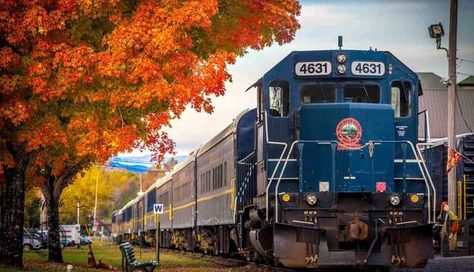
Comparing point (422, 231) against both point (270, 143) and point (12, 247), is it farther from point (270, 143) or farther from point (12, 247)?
point (12, 247)

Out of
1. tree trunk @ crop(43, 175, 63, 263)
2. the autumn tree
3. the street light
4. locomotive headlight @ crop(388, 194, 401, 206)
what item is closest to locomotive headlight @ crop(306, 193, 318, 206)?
locomotive headlight @ crop(388, 194, 401, 206)

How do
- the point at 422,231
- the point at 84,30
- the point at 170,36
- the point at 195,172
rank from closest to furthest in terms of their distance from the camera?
1. the point at 422,231
2. the point at 170,36
3. the point at 84,30
4. the point at 195,172

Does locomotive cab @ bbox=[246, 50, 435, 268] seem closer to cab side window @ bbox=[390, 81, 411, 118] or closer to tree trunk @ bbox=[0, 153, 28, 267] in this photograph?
cab side window @ bbox=[390, 81, 411, 118]

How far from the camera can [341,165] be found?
2003cm

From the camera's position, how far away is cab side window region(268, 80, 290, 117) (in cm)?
2058

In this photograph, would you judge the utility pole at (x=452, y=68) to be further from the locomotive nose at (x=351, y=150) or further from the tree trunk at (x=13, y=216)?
the tree trunk at (x=13, y=216)

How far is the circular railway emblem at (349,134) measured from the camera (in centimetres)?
2005

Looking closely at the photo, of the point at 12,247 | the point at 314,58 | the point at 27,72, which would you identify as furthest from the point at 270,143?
the point at 12,247

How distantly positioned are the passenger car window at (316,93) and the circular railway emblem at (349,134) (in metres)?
0.72

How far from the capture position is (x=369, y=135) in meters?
20.1

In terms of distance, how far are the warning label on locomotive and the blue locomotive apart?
0.9 inches

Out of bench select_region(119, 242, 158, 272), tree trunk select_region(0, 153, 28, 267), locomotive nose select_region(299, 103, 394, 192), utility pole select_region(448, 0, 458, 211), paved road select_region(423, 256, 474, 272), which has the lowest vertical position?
paved road select_region(423, 256, 474, 272)

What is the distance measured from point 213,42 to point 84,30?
3.58 meters

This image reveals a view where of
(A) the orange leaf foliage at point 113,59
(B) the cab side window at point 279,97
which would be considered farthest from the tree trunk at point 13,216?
(B) the cab side window at point 279,97
